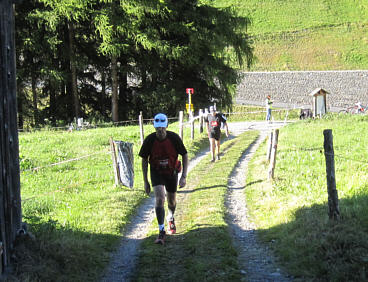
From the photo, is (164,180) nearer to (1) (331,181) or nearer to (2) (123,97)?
(1) (331,181)

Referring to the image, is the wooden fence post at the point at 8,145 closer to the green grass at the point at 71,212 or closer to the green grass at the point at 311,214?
the green grass at the point at 71,212

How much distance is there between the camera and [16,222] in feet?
22.0

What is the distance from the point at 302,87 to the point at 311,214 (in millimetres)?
48316

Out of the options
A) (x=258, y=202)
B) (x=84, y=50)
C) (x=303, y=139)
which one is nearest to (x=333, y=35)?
(x=84, y=50)

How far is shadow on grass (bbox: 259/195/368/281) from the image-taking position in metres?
6.05

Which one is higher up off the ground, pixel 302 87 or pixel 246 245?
pixel 302 87

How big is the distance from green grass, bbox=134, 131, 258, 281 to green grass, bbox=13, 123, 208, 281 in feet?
2.50

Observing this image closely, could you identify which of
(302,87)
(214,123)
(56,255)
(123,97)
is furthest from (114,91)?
(302,87)

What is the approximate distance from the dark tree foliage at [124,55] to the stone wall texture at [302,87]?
62.1 feet

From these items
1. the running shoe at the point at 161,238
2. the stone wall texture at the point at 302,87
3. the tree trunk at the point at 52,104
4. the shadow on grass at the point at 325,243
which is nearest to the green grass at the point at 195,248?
the running shoe at the point at 161,238

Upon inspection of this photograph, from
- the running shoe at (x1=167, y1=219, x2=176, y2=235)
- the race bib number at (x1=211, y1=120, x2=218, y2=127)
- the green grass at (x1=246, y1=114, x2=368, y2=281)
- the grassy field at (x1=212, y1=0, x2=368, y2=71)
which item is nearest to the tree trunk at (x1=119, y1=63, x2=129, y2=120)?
the green grass at (x1=246, y1=114, x2=368, y2=281)

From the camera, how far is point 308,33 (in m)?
73.4

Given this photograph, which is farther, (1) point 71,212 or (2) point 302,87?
(2) point 302,87

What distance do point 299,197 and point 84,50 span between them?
1011 inches
